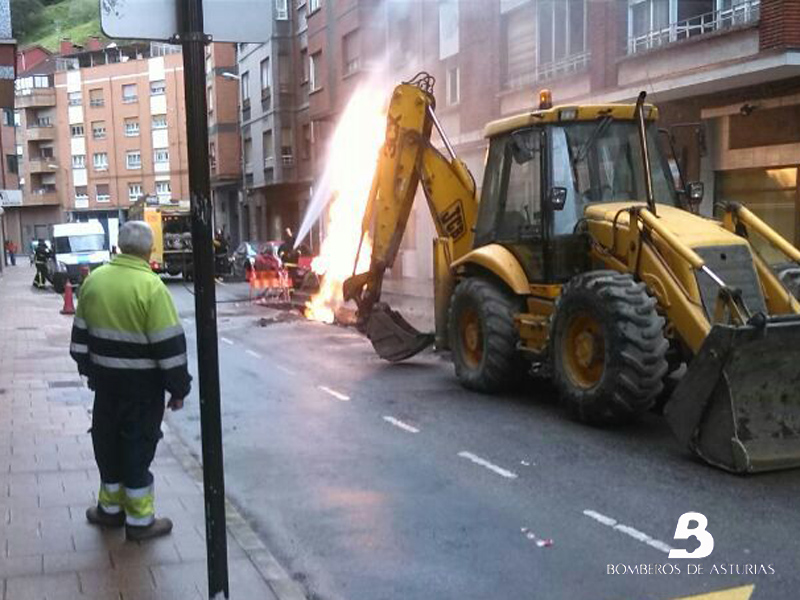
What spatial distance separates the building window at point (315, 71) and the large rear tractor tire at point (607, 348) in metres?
24.5

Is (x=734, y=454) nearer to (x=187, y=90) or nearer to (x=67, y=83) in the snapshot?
(x=187, y=90)

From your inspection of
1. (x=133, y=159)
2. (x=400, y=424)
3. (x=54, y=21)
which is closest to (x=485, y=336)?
(x=400, y=424)

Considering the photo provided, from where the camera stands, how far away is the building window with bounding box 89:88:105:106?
67562 millimetres

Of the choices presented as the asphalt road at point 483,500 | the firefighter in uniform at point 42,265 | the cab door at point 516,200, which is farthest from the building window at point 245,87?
the asphalt road at point 483,500

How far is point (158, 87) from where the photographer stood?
64625 mm

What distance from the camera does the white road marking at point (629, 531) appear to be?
4484 millimetres

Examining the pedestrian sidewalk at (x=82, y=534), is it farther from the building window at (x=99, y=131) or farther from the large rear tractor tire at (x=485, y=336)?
the building window at (x=99, y=131)

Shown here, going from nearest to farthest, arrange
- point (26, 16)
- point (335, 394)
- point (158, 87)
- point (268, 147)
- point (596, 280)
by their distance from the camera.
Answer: point (596, 280) < point (335, 394) < point (268, 147) < point (158, 87) < point (26, 16)

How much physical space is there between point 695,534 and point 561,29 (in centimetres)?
1398

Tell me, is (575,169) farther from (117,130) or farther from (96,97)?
(96,97)

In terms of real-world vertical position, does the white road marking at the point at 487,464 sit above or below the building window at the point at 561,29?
below

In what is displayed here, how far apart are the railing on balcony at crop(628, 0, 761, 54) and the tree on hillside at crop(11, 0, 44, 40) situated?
75.0 metres

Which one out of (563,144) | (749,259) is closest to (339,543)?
(749,259)

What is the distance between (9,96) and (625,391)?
1029cm
